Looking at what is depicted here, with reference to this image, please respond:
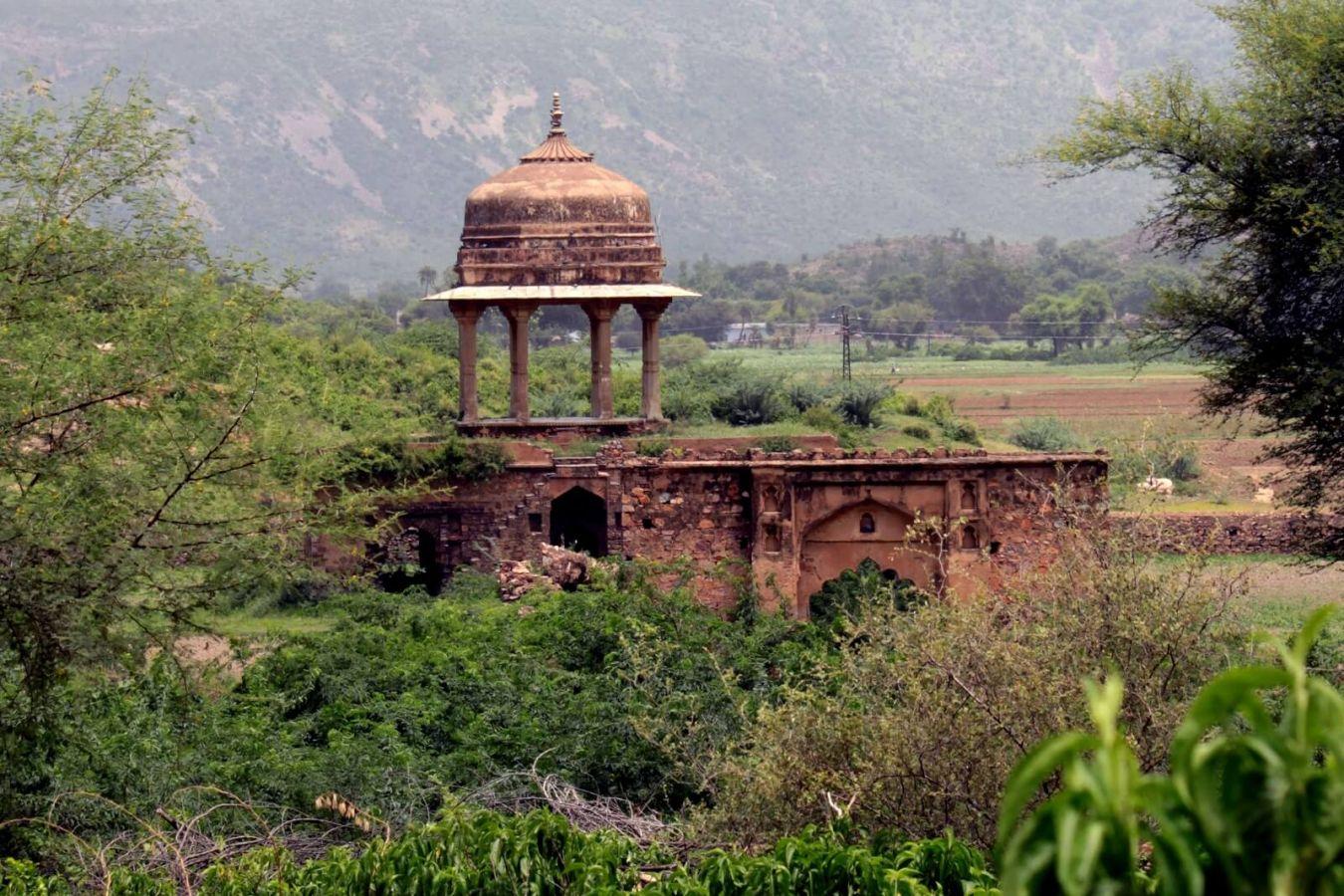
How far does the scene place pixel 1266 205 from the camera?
16078 mm

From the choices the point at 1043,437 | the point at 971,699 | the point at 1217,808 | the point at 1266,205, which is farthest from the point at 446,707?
the point at 1043,437

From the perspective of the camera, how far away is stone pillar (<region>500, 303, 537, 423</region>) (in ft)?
83.4

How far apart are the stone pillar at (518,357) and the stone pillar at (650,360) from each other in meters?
1.42

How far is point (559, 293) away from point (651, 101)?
15091cm

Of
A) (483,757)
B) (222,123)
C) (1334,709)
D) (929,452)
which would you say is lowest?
(483,757)

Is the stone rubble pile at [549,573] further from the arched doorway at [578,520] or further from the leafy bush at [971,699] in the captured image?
the leafy bush at [971,699]

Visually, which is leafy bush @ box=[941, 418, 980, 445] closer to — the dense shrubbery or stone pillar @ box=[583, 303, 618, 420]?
stone pillar @ box=[583, 303, 618, 420]

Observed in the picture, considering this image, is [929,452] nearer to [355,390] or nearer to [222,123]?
[355,390]

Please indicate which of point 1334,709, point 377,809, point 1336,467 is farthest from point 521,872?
point 1336,467

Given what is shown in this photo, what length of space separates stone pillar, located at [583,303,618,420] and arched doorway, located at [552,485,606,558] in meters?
1.91

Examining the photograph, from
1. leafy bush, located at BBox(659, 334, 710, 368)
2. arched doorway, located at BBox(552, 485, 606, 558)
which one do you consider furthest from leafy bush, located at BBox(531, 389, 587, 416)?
leafy bush, located at BBox(659, 334, 710, 368)

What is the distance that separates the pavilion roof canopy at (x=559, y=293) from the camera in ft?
82.5

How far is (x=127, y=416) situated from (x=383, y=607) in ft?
20.9

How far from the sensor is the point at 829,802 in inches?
394
